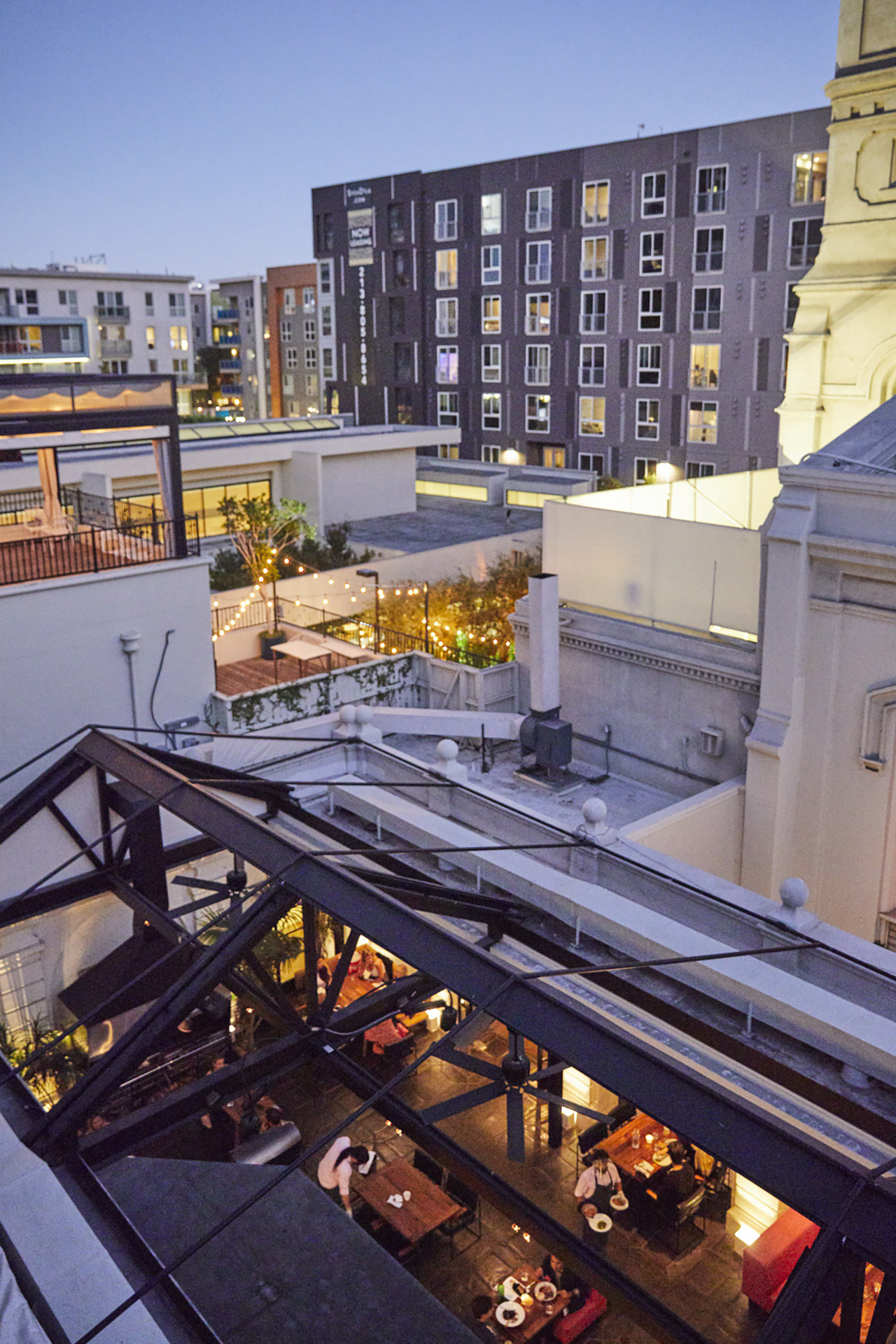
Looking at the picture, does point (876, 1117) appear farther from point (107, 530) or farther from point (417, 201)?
point (417, 201)

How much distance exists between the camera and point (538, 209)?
4775cm

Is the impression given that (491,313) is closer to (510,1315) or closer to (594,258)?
(594,258)

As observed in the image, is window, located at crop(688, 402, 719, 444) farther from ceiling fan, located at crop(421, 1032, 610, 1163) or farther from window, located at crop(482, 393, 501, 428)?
ceiling fan, located at crop(421, 1032, 610, 1163)

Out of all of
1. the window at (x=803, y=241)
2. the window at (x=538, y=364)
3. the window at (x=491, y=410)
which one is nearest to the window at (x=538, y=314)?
the window at (x=538, y=364)

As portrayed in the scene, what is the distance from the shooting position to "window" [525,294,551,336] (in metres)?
48.5

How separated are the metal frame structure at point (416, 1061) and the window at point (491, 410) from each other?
4537cm

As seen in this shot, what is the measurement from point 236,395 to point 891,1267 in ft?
325

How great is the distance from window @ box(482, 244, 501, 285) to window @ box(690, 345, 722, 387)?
36.6 feet

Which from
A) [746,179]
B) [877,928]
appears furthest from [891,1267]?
[746,179]

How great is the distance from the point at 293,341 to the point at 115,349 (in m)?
13.0

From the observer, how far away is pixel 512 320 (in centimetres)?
4984

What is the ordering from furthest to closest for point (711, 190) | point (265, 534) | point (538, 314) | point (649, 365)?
point (538, 314), point (649, 365), point (711, 190), point (265, 534)

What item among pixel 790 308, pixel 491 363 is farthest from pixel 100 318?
pixel 790 308

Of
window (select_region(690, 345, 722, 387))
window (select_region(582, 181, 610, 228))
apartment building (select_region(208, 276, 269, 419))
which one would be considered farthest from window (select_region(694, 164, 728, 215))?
apartment building (select_region(208, 276, 269, 419))
